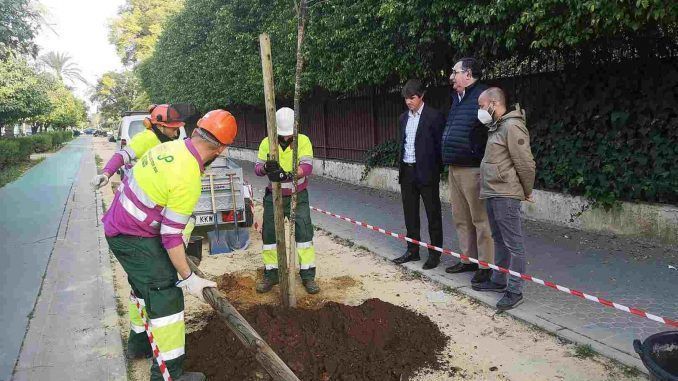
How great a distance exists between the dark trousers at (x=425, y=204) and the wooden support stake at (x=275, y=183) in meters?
1.71

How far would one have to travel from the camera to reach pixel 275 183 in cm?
403

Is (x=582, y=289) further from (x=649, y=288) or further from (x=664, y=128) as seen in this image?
(x=664, y=128)

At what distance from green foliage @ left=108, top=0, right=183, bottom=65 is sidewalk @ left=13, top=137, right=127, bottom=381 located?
4144 centimetres

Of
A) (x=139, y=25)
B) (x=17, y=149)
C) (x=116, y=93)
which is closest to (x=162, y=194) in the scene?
(x=17, y=149)

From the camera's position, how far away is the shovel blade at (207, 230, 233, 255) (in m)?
6.52

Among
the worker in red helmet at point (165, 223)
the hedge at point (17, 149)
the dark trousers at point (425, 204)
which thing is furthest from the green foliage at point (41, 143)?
the worker in red helmet at point (165, 223)

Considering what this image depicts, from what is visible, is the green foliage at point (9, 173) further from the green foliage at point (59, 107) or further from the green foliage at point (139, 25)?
the green foliage at point (139, 25)

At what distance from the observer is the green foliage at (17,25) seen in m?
10.2

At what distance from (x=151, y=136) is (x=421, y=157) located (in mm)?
2796

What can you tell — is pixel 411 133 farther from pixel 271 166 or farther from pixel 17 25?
pixel 17 25

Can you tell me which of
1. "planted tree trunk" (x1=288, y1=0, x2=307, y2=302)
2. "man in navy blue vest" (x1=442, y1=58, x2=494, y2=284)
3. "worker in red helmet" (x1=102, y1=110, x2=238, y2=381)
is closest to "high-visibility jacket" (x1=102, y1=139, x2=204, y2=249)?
"worker in red helmet" (x1=102, y1=110, x2=238, y2=381)

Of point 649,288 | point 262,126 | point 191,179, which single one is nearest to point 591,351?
point 649,288

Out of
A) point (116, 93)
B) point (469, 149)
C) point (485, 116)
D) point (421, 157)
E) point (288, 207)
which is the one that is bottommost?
point (288, 207)

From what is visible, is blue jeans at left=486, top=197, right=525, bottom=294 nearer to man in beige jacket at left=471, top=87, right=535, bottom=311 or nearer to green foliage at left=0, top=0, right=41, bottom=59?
man in beige jacket at left=471, top=87, right=535, bottom=311
